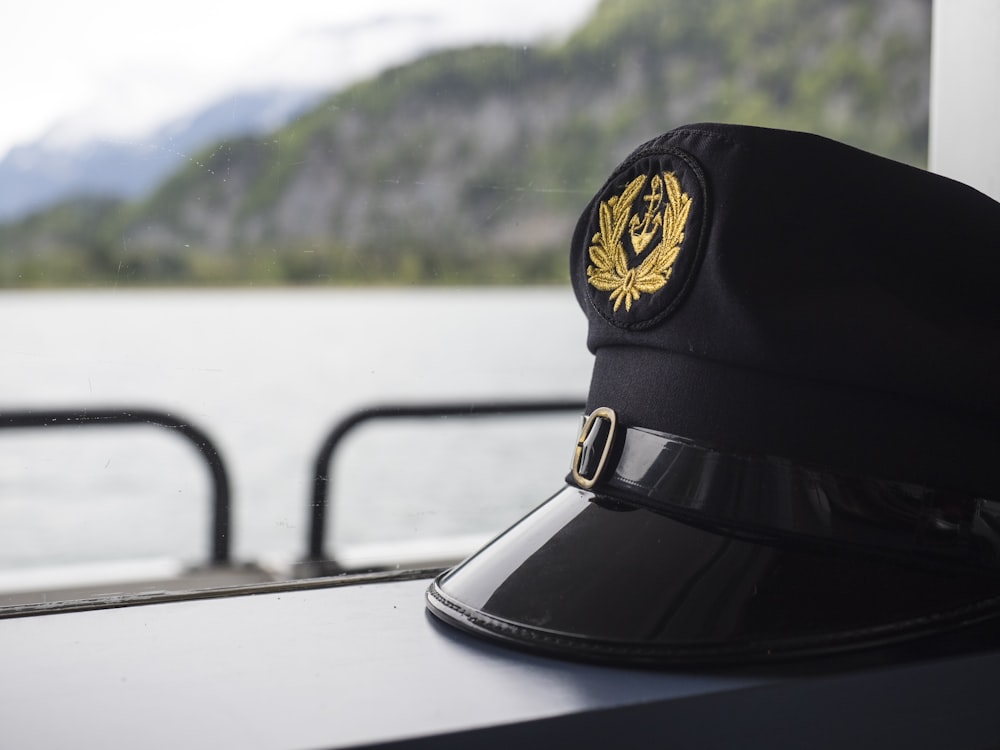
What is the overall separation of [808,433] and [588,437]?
0.15 m

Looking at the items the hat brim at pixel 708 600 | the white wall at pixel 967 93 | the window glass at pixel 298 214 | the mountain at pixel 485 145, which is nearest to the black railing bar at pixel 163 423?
the window glass at pixel 298 214

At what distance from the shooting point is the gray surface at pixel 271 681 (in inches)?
19.6

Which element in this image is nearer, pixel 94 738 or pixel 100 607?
pixel 94 738

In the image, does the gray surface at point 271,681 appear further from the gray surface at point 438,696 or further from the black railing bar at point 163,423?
the black railing bar at point 163,423

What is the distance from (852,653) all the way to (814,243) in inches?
9.4

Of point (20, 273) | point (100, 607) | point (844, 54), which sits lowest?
point (100, 607)

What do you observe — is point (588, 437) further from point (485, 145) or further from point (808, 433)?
point (485, 145)

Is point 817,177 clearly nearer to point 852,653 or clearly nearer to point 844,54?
point 852,653

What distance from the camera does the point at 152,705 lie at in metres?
0.53

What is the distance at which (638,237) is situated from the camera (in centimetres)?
64

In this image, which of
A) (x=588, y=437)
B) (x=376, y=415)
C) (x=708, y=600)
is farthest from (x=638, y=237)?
(x=376, y=415)

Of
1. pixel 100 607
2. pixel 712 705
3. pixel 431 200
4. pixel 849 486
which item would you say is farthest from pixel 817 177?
pixel 100 607

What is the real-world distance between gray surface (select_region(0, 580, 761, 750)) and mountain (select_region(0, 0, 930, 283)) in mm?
302

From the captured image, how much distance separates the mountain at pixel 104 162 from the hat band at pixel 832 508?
0.50 meters
